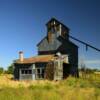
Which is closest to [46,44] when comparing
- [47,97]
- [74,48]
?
[74,48]

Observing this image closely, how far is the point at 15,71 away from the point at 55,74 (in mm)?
7395

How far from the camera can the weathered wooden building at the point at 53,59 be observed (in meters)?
42.8

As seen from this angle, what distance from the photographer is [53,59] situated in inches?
1681

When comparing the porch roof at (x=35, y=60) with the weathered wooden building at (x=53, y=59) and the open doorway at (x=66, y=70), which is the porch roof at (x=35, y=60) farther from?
the open doorway at (x=66, y=70)

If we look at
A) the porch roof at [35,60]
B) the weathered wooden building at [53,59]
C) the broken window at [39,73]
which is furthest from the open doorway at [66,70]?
the broken window at [39,73]

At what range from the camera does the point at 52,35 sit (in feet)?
158

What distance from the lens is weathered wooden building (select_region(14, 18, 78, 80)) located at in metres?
42.8

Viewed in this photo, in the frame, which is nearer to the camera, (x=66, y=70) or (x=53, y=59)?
(x=53, y=59)

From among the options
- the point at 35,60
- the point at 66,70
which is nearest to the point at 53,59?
the point at 35,60

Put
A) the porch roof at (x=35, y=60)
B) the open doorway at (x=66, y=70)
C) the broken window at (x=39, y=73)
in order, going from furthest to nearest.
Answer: the open doorway at (x=66, y=70) → the broken window at (x=39, y=73) → the porch roof at (x=35, y=60)

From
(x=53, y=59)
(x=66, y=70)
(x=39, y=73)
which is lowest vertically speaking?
(x=39, y=73)

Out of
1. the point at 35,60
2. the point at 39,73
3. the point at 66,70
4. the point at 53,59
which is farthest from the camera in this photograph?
the point at 66,70

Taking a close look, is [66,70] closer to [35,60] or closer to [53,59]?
[53,59]

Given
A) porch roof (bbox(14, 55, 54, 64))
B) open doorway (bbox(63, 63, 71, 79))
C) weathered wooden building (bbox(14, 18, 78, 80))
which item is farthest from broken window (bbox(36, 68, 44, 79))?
open doorway (bbox(63, 63, 71, 79))
